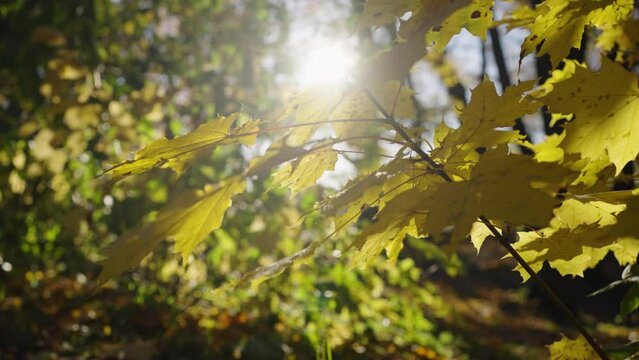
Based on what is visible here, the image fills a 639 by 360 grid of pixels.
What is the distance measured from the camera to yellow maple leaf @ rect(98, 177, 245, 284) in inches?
31.8

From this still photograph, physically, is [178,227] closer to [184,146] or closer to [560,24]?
[184,146]

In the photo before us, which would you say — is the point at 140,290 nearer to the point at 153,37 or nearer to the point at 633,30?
the point at 153,37

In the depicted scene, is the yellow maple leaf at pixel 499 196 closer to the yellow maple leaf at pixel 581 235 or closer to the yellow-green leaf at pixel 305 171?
the yellow maple leaf at pixel 581 235

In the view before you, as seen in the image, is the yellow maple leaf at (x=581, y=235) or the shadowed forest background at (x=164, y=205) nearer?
the yellow maple leaf at (x=581, y=235)

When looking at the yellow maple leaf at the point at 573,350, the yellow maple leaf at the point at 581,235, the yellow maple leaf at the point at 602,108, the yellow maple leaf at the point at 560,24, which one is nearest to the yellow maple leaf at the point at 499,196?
the yellow maple leaf at the point at 581,235

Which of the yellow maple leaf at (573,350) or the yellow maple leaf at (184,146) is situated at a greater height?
the yellow maple leaf at (184,146)

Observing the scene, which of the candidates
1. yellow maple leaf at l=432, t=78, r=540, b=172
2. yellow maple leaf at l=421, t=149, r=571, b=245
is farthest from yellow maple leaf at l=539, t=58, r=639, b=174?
yellow maple leaf at l=421, t=149, r=571, b=245

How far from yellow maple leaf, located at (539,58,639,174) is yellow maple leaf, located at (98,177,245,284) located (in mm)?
656

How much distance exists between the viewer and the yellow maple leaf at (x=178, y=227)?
2.65 ft

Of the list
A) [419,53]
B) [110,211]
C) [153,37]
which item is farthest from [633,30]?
[153,37]

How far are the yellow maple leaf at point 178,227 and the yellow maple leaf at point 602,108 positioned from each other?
0.66 m

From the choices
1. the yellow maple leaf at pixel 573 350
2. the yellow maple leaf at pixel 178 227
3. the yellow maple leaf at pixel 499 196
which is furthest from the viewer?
the yellow maple leaf at pixel 573 350

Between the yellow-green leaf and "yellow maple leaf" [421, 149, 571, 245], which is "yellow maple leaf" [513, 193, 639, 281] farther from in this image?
the yellow-green leaf

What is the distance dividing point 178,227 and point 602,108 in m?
0.85
